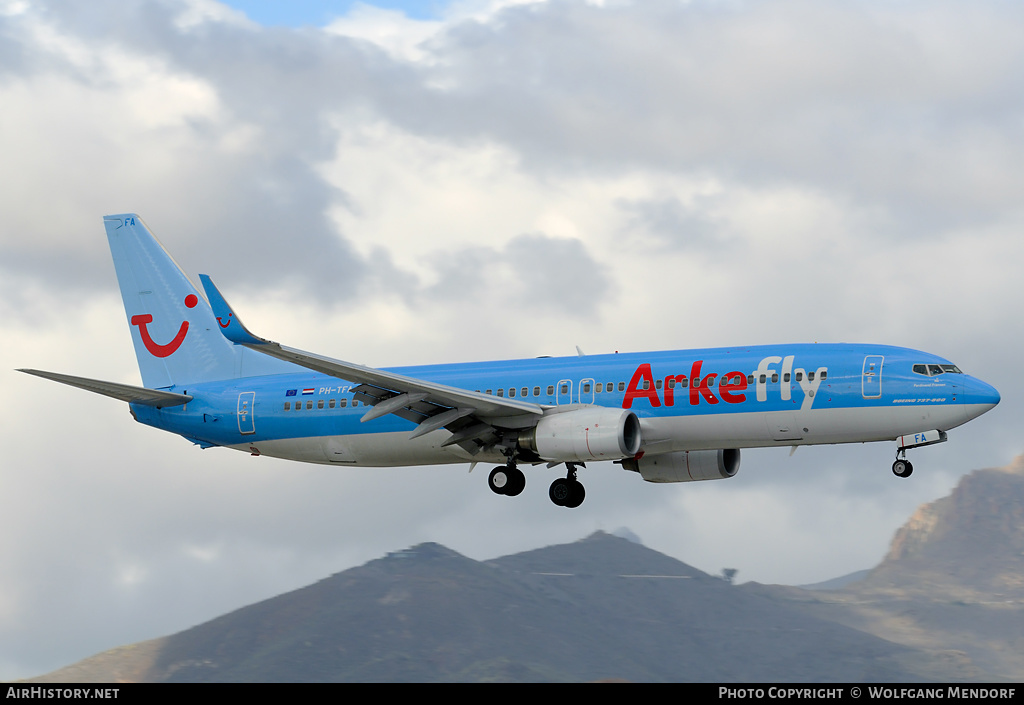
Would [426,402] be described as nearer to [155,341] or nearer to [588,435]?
[588,435]

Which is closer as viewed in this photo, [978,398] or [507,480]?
[978,398]

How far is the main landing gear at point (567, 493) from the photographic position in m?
46.2

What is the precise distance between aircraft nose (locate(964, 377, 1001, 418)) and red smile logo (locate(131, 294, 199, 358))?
3266 centimetres

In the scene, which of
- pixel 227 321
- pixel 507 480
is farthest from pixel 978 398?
pixel 227 321

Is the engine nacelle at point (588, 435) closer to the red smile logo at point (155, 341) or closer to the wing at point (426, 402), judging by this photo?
the wing at point (426, 402)

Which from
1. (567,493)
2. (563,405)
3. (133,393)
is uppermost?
(133,393)

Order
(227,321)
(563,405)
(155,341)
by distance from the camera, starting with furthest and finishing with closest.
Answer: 1. (155,341)
2. (563,405)
3. (227,321)

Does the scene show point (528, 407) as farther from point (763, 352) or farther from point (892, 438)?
point (892, 438)

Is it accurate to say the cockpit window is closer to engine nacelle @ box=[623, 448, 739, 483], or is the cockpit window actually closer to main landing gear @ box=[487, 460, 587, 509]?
engine nacelle @ box=[623, 448, 739, 483]

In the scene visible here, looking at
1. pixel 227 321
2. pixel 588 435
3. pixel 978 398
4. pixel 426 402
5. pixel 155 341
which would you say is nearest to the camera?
pixel 227 321

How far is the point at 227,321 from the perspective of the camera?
123 ft

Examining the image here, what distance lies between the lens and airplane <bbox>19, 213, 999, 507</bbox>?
4038 cm

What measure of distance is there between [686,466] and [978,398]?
1191cm

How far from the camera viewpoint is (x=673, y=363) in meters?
43.1
